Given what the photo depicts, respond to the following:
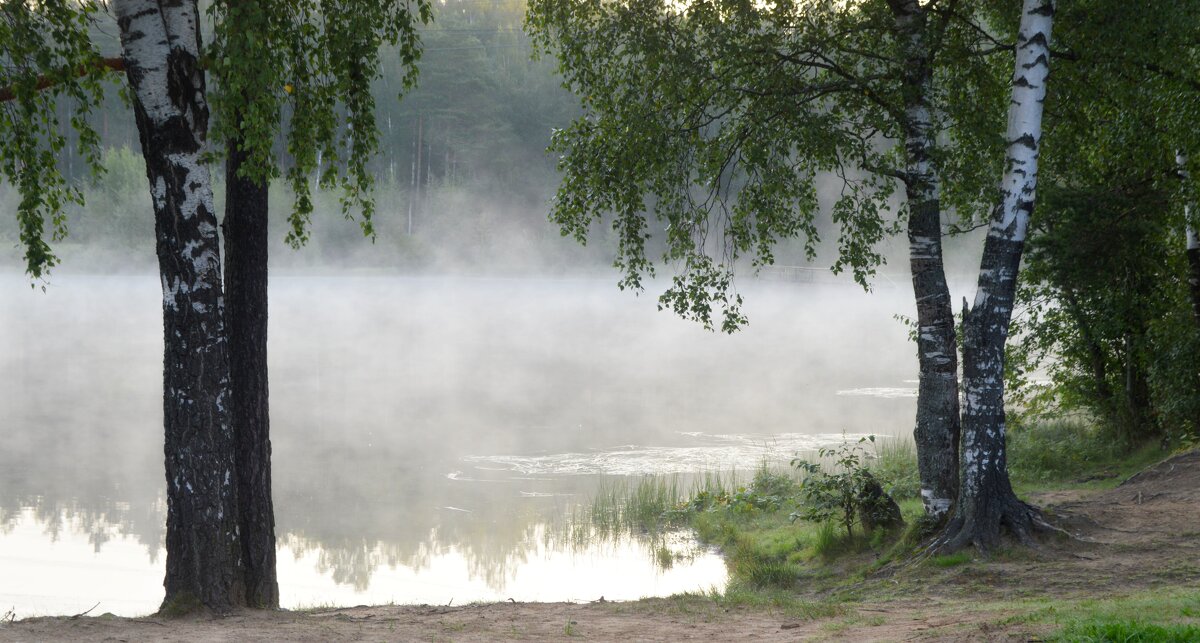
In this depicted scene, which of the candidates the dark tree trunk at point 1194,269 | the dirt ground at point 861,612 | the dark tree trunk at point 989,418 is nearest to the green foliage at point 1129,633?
the dirt ground at point 861,612

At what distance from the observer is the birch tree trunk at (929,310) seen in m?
9.85

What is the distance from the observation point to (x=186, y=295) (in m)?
7.17

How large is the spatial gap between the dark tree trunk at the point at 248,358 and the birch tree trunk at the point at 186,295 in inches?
25.5

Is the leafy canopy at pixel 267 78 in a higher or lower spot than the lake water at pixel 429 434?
higher

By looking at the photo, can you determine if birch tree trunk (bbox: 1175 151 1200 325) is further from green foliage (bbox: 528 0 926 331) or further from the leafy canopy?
the leafy canopy

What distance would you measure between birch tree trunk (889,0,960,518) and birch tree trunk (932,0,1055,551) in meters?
0.82

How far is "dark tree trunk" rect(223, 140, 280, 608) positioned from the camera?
317 inches

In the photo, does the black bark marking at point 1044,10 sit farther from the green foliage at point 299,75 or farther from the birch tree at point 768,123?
the green foliage at point 299,75

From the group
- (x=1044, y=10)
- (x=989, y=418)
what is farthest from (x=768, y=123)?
(x=989, y=418)

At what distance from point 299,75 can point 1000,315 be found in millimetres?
6048

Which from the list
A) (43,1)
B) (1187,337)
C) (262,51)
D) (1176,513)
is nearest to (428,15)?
(262,51)

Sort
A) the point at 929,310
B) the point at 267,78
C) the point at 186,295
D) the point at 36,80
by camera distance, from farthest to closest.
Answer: the point at 929,310 < the point at 36,80 < the point at 186,295 < the point at 267,78

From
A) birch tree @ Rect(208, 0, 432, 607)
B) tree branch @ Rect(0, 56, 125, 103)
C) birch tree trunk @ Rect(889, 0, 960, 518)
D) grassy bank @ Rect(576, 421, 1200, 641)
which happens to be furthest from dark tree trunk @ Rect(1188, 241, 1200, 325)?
tree branch @ Rect(0, 56, 125, 103)

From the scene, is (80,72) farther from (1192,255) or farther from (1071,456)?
(1071,456)
